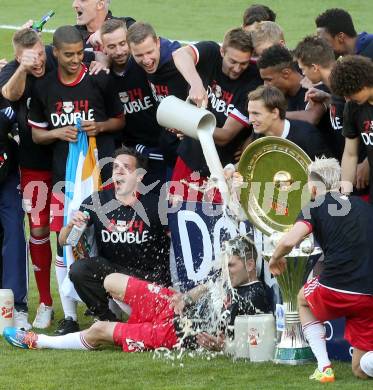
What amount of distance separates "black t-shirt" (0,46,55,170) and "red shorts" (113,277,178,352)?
1.50 m

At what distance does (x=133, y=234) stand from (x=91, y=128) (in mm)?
870

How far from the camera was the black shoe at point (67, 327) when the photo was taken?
8.13 metres

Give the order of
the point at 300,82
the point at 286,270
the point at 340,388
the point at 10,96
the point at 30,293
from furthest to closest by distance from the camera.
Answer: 1. the point at 30,293
2. the point at 10,96
3. the point at 300,82
4. the point at 286,270
5. the point at 340,388

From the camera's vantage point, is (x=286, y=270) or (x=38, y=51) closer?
(x=286, y=270)

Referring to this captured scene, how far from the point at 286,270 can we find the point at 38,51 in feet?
8.30

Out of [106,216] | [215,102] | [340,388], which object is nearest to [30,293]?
[106,216]

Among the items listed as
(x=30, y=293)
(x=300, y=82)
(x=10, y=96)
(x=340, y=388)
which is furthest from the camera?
(x=30, y=293)

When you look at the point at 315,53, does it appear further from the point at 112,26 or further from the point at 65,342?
the point at 65,342

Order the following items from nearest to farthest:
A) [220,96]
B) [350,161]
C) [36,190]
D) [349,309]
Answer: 1. [349,309]
2. [350,161]
3. [220,96]
4. [36,190]

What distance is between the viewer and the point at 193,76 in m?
7.95

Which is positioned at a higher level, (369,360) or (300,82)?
(300,82)

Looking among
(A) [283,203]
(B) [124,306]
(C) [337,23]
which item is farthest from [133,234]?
(C) [337,23]

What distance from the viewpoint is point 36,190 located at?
874cm

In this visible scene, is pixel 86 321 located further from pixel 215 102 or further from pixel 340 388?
pixel 340 388
